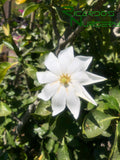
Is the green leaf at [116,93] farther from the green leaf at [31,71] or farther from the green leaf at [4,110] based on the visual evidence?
the green leaf at [4,110]

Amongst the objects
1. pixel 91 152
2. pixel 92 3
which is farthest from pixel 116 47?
pixel 91 152

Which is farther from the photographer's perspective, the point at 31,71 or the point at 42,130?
the point at 42,130

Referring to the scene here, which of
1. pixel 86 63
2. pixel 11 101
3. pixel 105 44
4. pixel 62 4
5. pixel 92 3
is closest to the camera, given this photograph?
pixel 86 63

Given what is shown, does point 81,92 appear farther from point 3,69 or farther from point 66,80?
point 3,69

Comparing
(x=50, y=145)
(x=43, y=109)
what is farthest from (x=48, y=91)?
(x=50, y=145)

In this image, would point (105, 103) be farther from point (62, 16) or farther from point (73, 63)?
point (62, 16)

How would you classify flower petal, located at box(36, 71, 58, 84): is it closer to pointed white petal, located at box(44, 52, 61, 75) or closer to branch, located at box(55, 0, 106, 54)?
pointed white petal, located at box(44, 52, 61, 75)

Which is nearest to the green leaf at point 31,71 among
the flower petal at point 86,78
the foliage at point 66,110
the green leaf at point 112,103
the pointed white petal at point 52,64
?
the foliage at point 66,110
